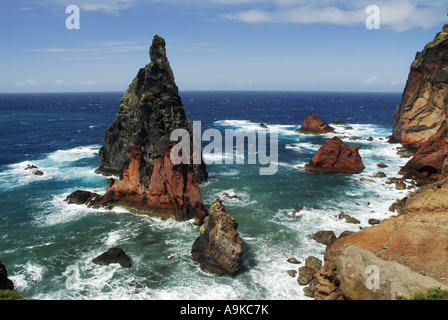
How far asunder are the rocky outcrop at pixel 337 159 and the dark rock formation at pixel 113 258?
44.1 m

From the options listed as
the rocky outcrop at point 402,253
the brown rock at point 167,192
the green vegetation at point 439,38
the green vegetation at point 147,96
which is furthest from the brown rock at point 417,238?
the green vegetation at point 439,38

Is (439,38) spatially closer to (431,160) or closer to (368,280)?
(431,160)

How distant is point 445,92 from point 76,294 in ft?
258

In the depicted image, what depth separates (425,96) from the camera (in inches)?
2990

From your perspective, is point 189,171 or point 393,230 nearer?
point 393,230

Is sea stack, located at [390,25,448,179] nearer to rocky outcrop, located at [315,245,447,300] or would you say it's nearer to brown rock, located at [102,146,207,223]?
rocky outcrop, located at [315,245,447,300]

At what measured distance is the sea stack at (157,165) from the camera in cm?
4234

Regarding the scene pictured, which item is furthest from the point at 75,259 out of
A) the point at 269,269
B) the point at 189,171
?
the point at 269,269

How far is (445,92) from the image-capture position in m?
68.0

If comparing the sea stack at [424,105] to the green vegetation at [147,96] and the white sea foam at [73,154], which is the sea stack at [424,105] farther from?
the white sea foam at [73,154]

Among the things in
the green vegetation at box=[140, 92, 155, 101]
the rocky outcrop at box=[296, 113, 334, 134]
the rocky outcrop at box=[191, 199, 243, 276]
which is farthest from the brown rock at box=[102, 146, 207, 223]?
the rocky outcrop at box=[296, 113, 334, 134]

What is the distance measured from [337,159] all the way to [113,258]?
156 ft
